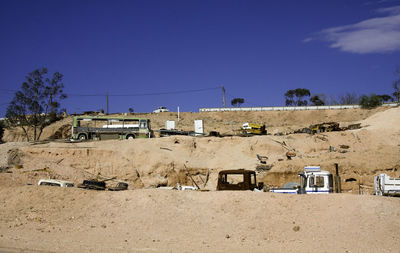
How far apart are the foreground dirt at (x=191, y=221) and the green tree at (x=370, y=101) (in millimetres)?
52665

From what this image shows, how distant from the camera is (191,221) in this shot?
15.6 meters

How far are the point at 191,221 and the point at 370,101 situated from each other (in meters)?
56.9

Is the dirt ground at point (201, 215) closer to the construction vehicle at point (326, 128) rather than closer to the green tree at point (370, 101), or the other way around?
the construction vehicle at point (326, 128)

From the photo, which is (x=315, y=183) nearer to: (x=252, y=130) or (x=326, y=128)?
(x=326, y=128)

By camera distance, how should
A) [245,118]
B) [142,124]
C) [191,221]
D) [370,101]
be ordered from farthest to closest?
[245,118]
[370,101]
[142,124]
[191,221]

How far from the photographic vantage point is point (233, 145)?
32531mm

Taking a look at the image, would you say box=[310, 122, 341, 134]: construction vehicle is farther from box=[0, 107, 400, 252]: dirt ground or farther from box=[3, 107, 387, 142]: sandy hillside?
box=[3, 107, 387, 142]: sandy hillside

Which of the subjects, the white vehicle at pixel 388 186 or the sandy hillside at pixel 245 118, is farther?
the sandy hillside at pixel 245 118

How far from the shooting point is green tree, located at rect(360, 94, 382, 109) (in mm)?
64312

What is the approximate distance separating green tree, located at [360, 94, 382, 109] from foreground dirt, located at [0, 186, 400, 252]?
52.7 meters

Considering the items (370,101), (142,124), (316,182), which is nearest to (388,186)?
(316,182)

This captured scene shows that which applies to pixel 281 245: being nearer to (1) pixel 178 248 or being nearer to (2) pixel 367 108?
(1) pixel 178 248

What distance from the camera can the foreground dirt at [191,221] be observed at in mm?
13102

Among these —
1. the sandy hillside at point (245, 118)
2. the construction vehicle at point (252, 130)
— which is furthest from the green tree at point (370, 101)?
the construction vehicle at point (252, 130)
